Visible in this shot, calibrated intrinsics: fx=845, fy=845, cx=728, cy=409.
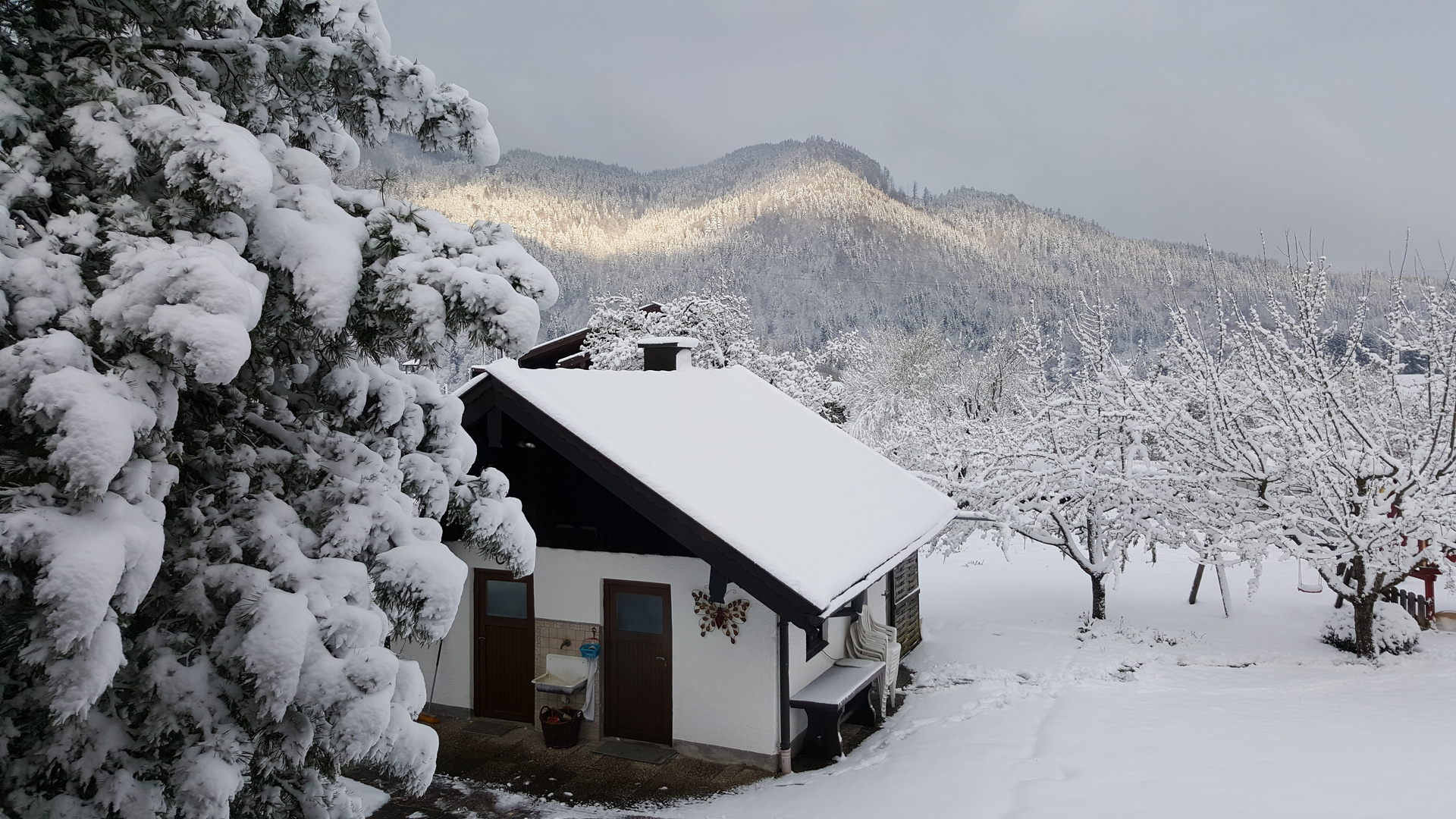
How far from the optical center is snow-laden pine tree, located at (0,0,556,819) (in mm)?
2973

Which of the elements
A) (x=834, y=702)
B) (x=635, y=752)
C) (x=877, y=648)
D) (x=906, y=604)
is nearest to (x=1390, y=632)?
(x=906, y=604)

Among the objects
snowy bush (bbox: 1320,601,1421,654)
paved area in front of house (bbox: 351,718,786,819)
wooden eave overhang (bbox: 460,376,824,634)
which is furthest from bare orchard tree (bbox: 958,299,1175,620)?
paved area in front of house (bbox: 351,718,786,819)

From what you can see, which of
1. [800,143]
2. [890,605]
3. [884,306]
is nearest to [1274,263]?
[890,605]

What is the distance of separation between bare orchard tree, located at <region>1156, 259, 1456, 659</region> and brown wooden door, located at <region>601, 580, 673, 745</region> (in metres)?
8.93

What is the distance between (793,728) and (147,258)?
8.13 m

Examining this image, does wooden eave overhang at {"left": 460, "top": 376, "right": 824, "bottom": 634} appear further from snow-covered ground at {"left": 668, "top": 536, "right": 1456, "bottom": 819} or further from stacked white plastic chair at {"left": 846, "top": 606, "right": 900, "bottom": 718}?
stacked white plastic chair at {"left": 846, "top": 606, "right": 900, "bottom": 718}

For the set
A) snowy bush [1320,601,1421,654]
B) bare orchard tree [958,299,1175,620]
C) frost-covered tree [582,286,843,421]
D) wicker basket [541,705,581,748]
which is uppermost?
frost-covered tree [582,286,843,421]

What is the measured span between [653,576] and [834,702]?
2422mm

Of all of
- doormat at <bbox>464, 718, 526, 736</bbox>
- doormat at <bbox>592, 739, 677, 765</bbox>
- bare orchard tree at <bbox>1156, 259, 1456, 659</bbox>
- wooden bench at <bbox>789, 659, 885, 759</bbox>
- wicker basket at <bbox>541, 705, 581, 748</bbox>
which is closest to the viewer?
wooden bench at <bbox>789, 659, 885, 759</bbox>

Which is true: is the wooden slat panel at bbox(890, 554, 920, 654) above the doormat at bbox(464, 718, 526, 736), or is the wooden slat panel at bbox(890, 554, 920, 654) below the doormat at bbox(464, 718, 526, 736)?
above

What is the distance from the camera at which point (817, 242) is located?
92000mm

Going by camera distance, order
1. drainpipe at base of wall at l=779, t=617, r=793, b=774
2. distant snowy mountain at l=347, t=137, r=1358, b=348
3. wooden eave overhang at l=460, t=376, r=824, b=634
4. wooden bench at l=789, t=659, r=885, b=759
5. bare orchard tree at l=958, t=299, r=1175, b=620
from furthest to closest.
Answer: distant snowy mountain at l=347, t=137, r=1358, b=348 < bare orchard tree at l=958, t=299, r=1175, b=620 < wooden bench at l=789, t=659, r=885, b=759 < drainpipe at base of wall at l=779, t=617, r=793, b=774 < wooden eave overhang at l=460, t=376, r=824, b=634

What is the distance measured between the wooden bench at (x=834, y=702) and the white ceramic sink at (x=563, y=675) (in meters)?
2.47

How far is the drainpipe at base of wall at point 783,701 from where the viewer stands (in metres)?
9.09
